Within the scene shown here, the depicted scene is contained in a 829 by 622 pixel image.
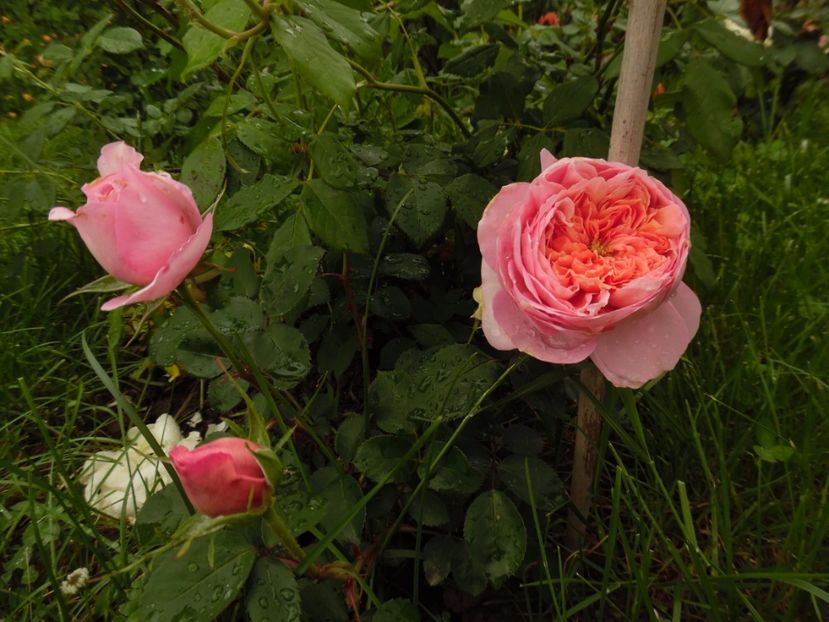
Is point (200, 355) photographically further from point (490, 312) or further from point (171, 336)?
point (490, 312)

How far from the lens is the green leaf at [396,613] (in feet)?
2.25

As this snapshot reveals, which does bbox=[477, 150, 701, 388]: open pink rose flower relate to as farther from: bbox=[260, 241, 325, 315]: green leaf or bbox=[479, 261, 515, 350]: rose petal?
bbox=[260, 241, 325, 315]: green leaf

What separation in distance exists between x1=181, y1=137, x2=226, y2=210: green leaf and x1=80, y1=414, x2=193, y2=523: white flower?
0.40 metres

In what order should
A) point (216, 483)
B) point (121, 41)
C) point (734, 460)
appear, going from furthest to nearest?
point (121, 41)
point (734, 460)
point (216, 483)

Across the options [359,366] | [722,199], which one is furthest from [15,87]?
[722,199]

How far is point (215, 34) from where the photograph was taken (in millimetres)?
719

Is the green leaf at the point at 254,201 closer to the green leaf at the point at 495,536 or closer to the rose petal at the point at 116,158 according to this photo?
the rose petal at the point at 116,158

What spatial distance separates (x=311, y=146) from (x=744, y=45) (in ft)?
1.93

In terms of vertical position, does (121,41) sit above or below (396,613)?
above

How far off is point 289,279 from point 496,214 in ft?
0.91

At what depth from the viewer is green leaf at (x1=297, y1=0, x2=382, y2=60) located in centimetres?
67

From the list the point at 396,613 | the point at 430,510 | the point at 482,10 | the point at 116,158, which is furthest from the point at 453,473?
the point at 482,10

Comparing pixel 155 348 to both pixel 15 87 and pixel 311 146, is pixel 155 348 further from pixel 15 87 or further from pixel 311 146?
pixel 15 87

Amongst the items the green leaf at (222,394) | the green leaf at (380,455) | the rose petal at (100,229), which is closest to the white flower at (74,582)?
the green leaf at (222,394)
